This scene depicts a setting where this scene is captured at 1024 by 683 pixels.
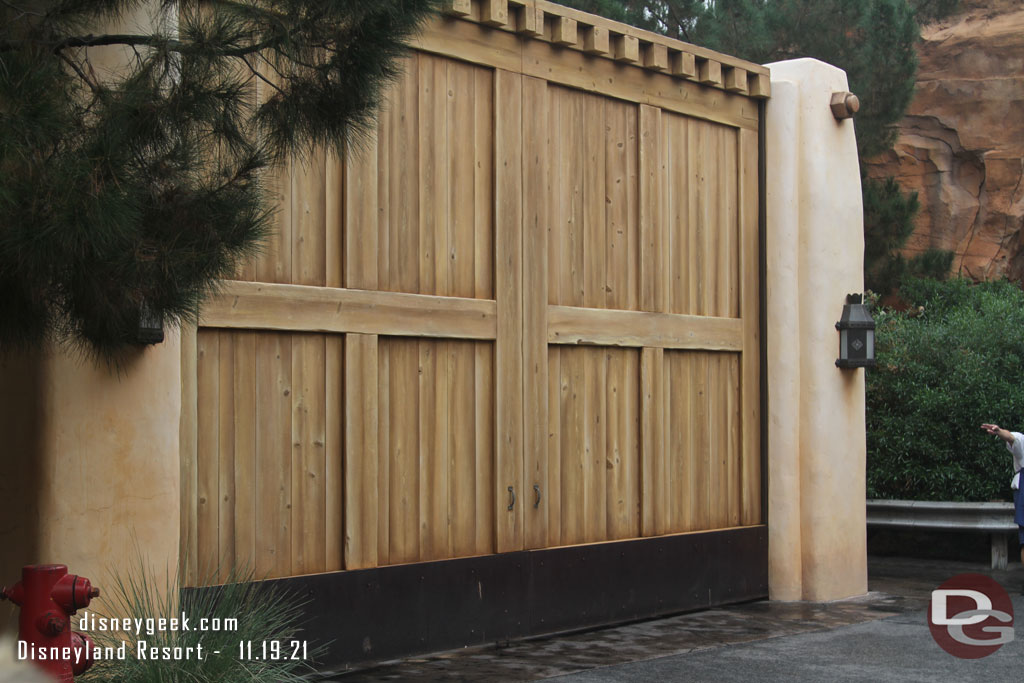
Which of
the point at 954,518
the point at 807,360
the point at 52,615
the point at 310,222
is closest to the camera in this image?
the point at 52,615

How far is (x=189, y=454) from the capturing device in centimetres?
620

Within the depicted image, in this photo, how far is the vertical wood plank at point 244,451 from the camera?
6.44 meters

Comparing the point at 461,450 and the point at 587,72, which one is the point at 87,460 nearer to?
the point at 461,450

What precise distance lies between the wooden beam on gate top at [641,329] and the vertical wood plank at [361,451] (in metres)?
1.57

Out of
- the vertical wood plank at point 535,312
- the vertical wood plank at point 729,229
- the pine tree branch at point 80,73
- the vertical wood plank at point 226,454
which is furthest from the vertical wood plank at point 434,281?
the pine tree branch at point 80,73

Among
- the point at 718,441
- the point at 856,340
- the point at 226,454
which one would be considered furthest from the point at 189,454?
the point at 856,340

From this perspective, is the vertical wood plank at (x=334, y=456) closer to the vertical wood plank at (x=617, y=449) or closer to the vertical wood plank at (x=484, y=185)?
the vertical wood plank at (x=484, y=185)

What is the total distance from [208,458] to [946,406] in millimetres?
8492

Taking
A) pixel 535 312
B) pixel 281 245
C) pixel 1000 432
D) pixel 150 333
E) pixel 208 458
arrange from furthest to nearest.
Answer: pixel 1000 432
pixel 535 312
pixel 281 245
pixel 208 458
pixel 150 333

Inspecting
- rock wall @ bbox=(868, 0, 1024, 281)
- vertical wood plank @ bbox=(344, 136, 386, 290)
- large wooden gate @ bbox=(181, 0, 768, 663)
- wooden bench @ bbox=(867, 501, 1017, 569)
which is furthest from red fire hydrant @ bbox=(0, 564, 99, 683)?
rock wall @ bbox=(868, 0, 1024, 281)

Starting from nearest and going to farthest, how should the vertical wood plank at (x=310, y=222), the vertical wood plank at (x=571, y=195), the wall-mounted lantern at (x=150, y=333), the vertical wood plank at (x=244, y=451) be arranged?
the wall-mounted lantern at (x=150, y=333) → the vertical wood plank at (x=244, y=451) → the vertical wood plank at (x=310, y=222) → the vertical wood plank at (x=571, y=195)

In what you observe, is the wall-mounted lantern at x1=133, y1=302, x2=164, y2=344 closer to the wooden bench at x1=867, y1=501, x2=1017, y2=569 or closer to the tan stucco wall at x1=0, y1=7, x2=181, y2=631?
the tan stucco wall at x1=0, y1=7, x2=181, y2=631

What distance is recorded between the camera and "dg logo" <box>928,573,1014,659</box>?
776cm

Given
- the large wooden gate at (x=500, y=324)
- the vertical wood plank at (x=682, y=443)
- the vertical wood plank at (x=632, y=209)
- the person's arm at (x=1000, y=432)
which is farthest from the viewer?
the person's arm at (x=1000, y=432)
